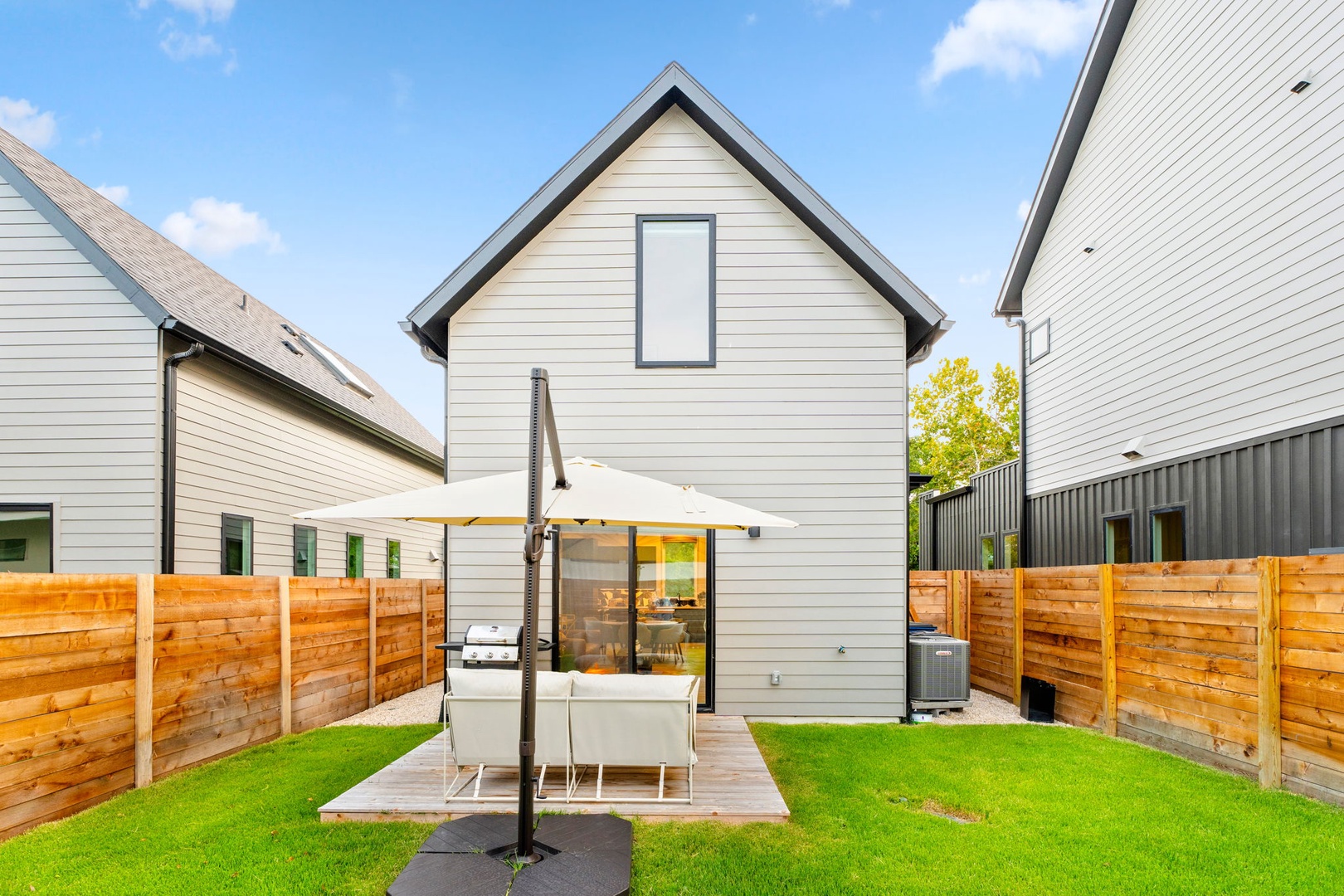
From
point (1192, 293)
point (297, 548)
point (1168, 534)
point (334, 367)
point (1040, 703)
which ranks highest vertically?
point (1192, 293)

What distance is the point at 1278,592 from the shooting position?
5.25 meters

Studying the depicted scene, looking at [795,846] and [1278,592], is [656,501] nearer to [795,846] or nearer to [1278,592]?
[795,846]

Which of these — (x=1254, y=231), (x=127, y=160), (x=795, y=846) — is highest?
(x=127, y=160)

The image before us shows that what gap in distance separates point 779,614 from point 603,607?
1.80 meters

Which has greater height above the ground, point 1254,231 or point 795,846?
point 1254,231

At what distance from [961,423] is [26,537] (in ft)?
86.0

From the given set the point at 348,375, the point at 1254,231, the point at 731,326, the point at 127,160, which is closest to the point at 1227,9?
the point at 1254,231

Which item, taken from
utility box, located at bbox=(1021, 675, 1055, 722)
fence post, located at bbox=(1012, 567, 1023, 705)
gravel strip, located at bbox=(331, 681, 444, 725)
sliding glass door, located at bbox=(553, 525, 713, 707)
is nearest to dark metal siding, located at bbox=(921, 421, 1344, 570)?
fence post, located at bbox=(1012, 567, 1023, 705)

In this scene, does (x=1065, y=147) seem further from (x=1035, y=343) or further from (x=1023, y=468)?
(x=1023, y=468)

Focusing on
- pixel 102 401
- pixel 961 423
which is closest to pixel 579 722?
pixel 102 401

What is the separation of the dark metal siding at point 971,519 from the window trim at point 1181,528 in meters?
3.57

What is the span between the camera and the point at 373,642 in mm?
8625

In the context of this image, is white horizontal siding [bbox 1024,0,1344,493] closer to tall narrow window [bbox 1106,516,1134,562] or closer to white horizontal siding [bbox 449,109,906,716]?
tall narrow window [bbox 1106,516,1134,562]

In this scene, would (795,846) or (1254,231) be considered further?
(1254,231)
